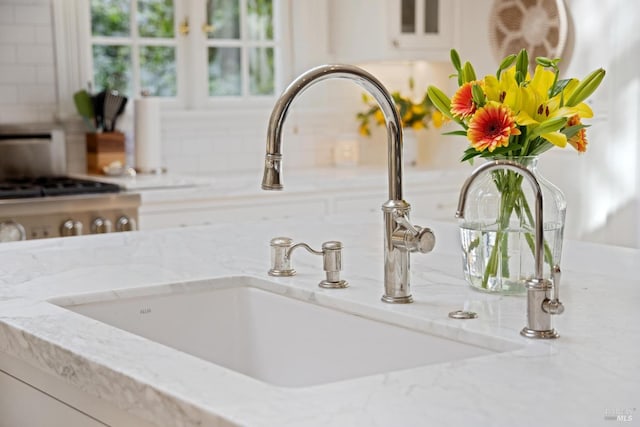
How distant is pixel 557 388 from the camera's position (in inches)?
43.9

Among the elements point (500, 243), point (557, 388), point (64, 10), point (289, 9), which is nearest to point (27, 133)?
point (64, 10)

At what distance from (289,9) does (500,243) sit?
3.78m

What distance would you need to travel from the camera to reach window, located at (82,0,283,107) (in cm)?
472

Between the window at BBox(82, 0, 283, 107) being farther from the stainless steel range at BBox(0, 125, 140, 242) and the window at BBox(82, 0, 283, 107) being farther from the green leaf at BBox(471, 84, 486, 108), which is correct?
the green leaf at BBox(471, 84, 486, 108)

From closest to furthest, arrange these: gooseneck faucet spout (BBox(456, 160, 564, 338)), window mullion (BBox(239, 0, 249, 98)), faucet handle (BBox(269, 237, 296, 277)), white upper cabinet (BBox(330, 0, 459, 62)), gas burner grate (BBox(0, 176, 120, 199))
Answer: gooseneck faucet spout (BBox(456, 160, 564, 338)), faucet handle (BBox(269, 237, 296, 277)), gas burner grate (BBox(0, 176, 120, 199)), white upper cabinet (BBox(330, 0, 459, 62)), window mullion (BBox(239, 0, 249, 98))

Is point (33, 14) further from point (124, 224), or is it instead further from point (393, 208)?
point (393, 208)

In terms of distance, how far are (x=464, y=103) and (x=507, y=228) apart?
227 mm

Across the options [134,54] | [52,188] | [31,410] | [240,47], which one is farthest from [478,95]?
[240,47]

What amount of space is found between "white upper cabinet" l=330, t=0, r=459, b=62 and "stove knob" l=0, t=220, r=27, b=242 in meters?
2.20

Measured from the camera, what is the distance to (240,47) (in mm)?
5062

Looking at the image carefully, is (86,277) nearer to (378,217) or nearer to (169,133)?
(378,217)

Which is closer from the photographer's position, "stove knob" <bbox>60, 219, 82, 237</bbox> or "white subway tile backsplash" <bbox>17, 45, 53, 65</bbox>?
"stove knob" <bbox>60, 219, 82, 237</bbox>

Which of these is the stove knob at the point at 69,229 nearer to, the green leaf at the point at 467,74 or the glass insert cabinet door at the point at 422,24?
the glass insert cabinet door at the point at 422,24

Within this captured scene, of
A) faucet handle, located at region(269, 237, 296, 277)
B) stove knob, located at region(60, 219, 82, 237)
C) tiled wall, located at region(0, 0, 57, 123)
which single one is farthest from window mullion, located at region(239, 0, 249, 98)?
faucet handle, located at region(269, 237, 296, 277)
